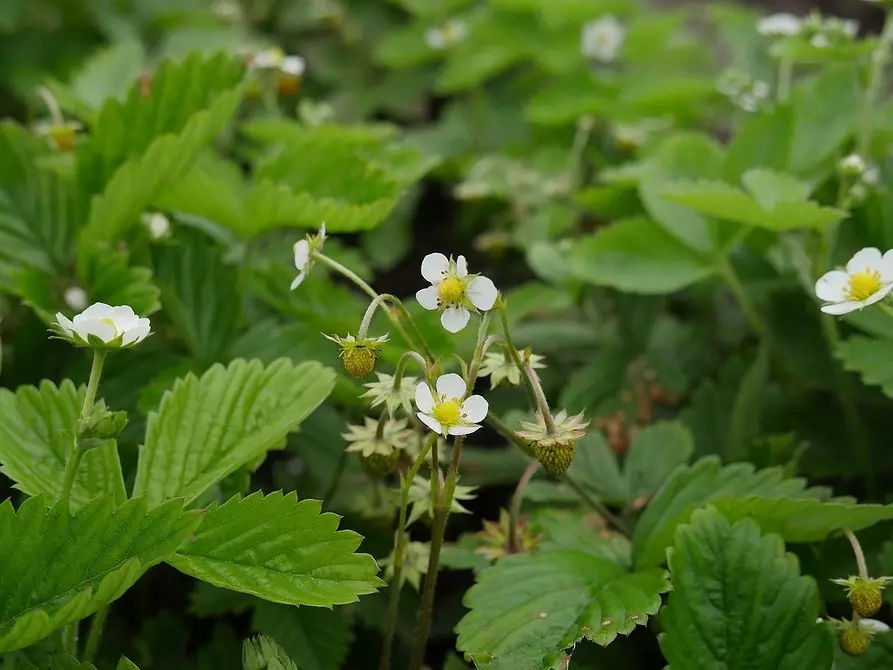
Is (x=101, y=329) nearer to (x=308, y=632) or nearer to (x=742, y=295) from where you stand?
(x=308, y=632)

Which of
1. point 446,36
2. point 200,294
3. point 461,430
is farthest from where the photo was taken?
point 446,36

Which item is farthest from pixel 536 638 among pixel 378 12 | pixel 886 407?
pixel 378 12

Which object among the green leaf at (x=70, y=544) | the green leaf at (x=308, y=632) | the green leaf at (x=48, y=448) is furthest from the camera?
the green leaf at (x=308, y=632)

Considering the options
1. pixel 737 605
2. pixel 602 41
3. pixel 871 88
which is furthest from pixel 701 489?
pixel 602 41

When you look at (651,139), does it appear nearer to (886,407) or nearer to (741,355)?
(741,355)

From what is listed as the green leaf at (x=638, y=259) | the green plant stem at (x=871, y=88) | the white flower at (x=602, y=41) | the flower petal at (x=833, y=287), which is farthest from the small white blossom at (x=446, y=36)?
the flower petal at (x=833, y=287)

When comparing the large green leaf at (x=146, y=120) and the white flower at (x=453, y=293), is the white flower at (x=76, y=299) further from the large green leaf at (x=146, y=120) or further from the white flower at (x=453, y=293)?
the white flower at (x=453, y=293)

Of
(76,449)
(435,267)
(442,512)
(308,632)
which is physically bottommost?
(308,632)
